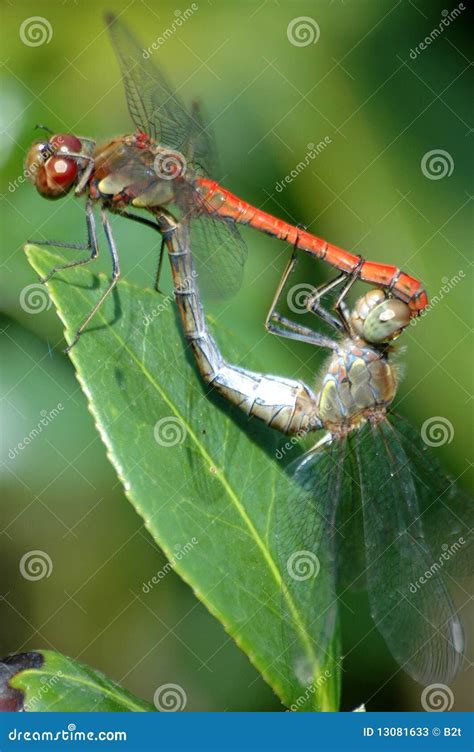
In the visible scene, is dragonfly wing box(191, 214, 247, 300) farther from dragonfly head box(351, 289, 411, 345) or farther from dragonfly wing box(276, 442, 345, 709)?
dragonfly wing box(276, 442, 345, 709)

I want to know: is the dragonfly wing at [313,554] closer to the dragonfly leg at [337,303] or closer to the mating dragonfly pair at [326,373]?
the mating dragonfly pair at [326,373]

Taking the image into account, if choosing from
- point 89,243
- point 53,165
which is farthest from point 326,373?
point 53,165

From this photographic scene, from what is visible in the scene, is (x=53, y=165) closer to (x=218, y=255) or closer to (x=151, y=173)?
(x=151, y=173)

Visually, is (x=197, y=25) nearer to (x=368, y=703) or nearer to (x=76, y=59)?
(x=76, y=59)

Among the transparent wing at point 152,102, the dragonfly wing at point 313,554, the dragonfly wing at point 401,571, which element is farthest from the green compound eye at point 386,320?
the transparent wing at point 152,102

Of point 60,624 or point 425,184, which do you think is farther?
point 425,184

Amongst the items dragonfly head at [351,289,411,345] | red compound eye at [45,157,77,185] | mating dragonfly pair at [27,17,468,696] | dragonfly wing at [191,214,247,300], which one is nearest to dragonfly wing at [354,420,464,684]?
mating dragonfly pair at [27,17,468,696]

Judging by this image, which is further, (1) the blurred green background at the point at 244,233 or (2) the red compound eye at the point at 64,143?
(1) the blurred green background at the point at 244,233

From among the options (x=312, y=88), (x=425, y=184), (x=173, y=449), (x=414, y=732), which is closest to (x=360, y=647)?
(x=414, y=732)
